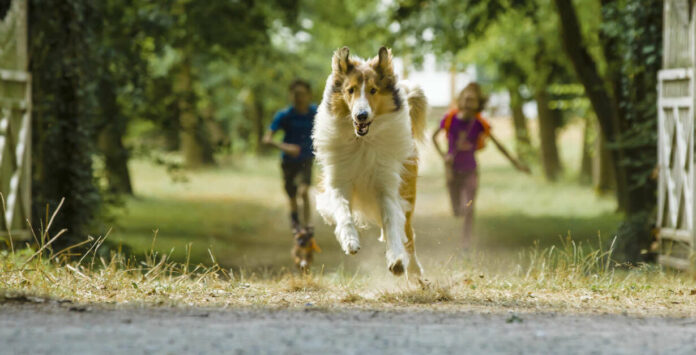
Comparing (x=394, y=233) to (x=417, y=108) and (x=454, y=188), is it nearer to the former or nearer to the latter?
(x=417, y=108)

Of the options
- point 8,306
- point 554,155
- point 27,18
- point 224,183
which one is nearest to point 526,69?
point 554,155

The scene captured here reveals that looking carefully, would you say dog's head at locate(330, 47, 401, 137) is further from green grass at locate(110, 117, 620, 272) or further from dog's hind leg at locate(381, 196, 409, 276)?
green grass at locate(110, 117, 620, 272)

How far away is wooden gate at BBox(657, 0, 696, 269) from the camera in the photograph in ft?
28.6

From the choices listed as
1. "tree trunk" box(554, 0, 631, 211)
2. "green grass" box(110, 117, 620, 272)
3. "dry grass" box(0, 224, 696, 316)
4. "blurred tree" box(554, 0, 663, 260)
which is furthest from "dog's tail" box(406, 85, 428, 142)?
"tree trunk" box(554, 0, 631, 211)

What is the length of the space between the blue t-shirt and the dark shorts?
6 centimetres

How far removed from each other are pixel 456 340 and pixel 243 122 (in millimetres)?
33462

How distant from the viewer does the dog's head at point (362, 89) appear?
626 centimetres

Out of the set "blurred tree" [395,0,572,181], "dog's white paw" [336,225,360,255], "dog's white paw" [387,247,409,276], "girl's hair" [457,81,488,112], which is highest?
"blurred tree" [395,0,572,181]

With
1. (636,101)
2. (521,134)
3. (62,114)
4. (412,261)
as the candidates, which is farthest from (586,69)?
(521,134)

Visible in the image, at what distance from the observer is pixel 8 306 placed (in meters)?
5.13

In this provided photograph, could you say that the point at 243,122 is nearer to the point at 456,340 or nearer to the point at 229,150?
the point at 229,150

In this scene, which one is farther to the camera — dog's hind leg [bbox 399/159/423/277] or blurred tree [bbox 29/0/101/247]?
blurred tree [bbox 29/0/101/247]

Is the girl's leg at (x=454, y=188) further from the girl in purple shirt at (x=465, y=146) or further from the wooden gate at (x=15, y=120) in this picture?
the wooden gate at (x=15, y=120)

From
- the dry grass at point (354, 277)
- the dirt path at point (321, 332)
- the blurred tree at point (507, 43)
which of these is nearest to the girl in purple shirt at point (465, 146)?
the dry grass at point (354, 277)
